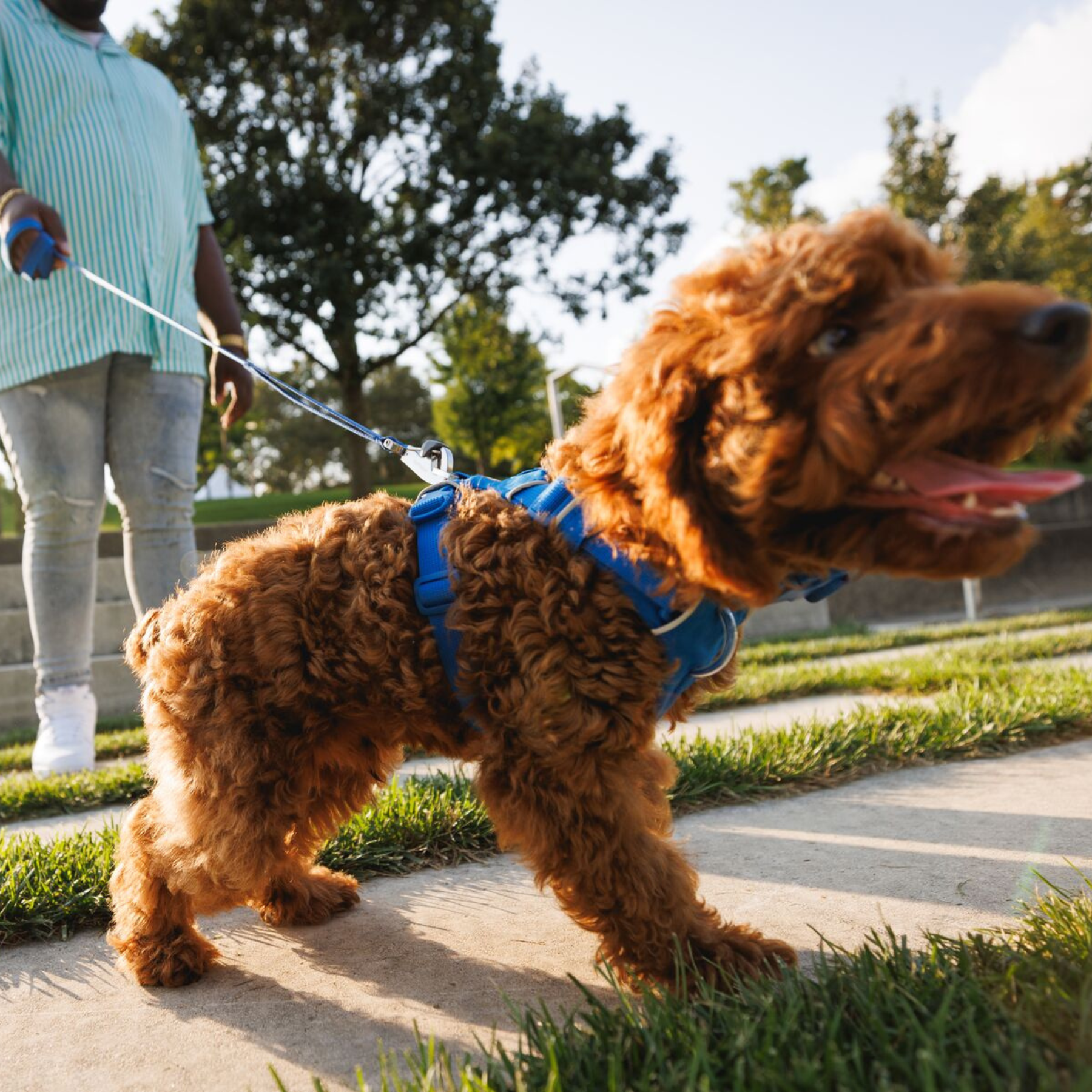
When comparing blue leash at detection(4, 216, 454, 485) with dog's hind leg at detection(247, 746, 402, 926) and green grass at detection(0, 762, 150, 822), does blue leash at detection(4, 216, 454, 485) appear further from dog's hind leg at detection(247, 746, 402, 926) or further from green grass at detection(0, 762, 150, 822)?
green grass at detection(0, 762, 150, 822)

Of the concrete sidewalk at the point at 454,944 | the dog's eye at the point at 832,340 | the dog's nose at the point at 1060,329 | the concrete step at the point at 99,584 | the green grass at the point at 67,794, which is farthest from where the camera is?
the concrete step at the point at 99,584

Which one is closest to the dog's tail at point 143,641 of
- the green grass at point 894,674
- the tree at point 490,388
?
the green grass at point 894,674

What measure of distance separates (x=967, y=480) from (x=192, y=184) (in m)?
4.16

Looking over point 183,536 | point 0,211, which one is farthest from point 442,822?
point 0,211

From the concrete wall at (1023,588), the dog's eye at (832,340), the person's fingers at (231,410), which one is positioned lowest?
the concrete wall at (1023,588)

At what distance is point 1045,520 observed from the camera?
645 inches

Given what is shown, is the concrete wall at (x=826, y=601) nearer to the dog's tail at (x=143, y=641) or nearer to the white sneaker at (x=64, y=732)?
the dog's tail at (x=143, y=641)

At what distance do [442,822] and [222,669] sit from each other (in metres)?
1.16

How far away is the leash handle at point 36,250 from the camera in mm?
3332

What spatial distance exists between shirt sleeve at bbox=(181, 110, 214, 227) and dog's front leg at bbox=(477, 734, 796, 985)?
3584mm

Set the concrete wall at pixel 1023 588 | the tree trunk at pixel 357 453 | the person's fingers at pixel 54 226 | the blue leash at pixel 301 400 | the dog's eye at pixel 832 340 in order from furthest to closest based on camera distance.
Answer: the tree trunk at pixel 357 453 → the concrete wall at pixel 1023 588 → the person's fingers at pixel 54 226 → the blue leash at pixel 301 400 → the dog's eye at pixel 832 340

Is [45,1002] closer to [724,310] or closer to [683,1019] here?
[683,1019]

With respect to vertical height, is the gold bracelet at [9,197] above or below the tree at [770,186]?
below

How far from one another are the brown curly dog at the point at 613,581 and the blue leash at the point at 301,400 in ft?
1.06
